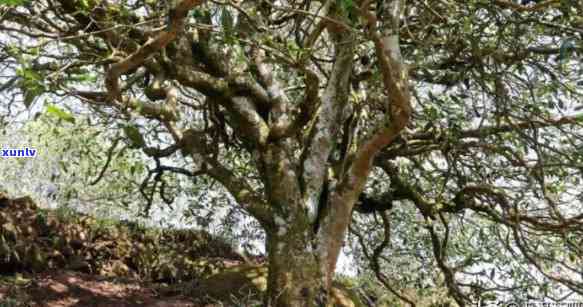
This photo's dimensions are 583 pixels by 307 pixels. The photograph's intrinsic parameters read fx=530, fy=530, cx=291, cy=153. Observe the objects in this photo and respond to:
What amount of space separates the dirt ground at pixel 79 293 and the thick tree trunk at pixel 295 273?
2000mm

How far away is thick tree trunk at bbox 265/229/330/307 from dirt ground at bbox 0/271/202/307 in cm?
200

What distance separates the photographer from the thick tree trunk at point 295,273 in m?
5.48

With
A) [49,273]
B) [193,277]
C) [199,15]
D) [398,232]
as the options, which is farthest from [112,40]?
[398,232]

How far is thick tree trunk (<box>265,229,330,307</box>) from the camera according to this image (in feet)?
18.0

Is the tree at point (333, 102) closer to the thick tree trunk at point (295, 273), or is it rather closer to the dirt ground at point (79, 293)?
the thick tree trunk at point (295, 273)

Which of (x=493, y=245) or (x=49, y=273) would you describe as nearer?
(x=49, y=273)

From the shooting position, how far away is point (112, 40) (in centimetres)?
561

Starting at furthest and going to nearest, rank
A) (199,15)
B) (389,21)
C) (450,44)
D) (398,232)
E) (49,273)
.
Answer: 1. (398,232)
2. (49,273)
3. (450,44)
4. (389,21)
5. (199,15)

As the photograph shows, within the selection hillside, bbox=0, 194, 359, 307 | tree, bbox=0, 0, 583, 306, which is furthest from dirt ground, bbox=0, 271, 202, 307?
tree, bbox=0, 0, 583, 306

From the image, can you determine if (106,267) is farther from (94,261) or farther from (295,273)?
(295,273)

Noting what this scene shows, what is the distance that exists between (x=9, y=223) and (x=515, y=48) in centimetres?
751

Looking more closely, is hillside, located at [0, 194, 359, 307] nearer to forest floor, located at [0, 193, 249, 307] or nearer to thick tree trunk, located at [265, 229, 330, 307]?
forest floor, located at [0, 193, 249, 307]

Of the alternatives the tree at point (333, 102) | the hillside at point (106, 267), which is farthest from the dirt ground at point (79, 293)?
the tree at point (333, 102)

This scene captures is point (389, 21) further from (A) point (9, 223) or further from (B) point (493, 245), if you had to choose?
(A) point (9, 223)
